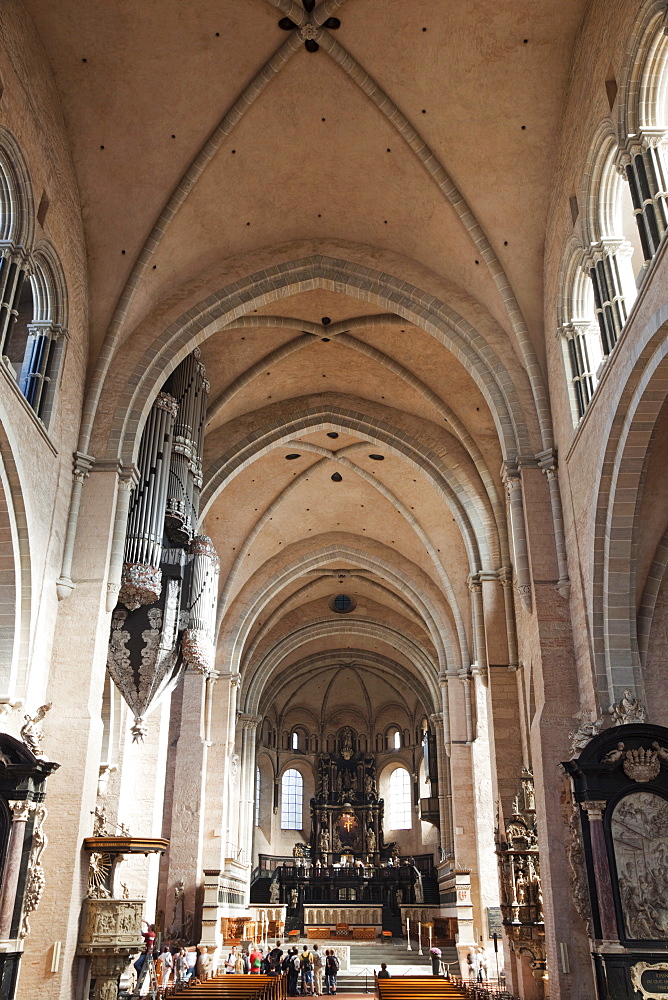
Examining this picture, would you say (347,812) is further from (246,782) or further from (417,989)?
(417,989)

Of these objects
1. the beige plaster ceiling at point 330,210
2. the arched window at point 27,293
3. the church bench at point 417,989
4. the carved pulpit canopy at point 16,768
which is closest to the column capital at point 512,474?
the beige plaster ceiling at point 330,210

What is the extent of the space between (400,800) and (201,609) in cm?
3155

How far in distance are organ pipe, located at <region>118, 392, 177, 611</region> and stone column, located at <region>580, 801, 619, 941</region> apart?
8.13 m

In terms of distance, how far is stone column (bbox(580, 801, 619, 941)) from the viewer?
10734mm

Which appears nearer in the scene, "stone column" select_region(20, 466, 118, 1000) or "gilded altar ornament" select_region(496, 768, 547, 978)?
"stone column" select_region(20, 466, 118, 1000)

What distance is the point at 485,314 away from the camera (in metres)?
17.2

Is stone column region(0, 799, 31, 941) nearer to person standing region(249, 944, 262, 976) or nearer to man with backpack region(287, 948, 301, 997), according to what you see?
man with backpack region(287, 948, 301, 997)

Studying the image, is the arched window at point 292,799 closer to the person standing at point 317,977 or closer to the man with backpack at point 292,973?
the person standing at point 317,977

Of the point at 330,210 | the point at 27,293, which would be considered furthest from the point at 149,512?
the point at 330,210

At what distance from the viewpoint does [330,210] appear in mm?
17578

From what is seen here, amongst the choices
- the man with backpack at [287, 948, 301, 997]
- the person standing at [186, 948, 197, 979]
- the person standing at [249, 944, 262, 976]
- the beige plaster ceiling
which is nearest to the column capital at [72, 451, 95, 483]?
the beige plaster ceiling

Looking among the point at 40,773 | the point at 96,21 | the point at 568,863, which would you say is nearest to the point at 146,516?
the point at 40,773

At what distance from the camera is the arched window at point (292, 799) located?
44750mm

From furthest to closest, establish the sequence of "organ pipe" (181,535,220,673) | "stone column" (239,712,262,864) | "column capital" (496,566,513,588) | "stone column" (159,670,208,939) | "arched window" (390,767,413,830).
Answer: "arched window" (390,767,413,830)
"stone column" (239,712,262,864)
"stone column" (159,670,208,939)
"column capital" (496,566,513,588)
"organ pipe" (181,535,220,673)
